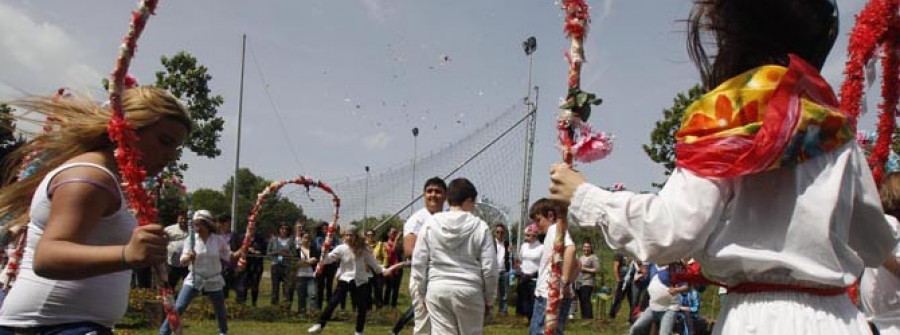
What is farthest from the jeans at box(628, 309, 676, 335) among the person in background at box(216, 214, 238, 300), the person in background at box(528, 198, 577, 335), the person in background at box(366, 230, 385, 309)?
the person in background at box(366, 230, 385, 309)

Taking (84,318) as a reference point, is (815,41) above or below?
above

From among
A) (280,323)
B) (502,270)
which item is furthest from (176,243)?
(502,270)

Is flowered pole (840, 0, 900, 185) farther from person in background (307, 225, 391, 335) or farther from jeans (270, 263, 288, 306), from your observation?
jeans (270, 263, 288, 306)

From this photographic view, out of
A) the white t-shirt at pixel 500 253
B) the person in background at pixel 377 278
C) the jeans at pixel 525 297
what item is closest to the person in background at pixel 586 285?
the jeans at pixel 525 297

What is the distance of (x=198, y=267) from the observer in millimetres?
9297

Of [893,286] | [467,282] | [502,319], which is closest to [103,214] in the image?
[893,286]

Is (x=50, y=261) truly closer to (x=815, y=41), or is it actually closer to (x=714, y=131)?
(x=714, y=131)

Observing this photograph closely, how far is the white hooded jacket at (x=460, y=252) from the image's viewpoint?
653 centimetres

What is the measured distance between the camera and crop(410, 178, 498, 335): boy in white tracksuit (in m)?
6.45

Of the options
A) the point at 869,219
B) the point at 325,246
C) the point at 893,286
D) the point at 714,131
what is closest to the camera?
the point at 714,131

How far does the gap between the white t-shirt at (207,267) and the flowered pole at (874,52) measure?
299 inches

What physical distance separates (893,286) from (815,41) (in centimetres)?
221

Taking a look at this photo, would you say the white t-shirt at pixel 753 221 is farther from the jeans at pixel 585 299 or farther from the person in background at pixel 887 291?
the jeans at pixel 585 299

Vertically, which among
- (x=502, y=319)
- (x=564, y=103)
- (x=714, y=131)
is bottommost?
(x=502, y=319)
